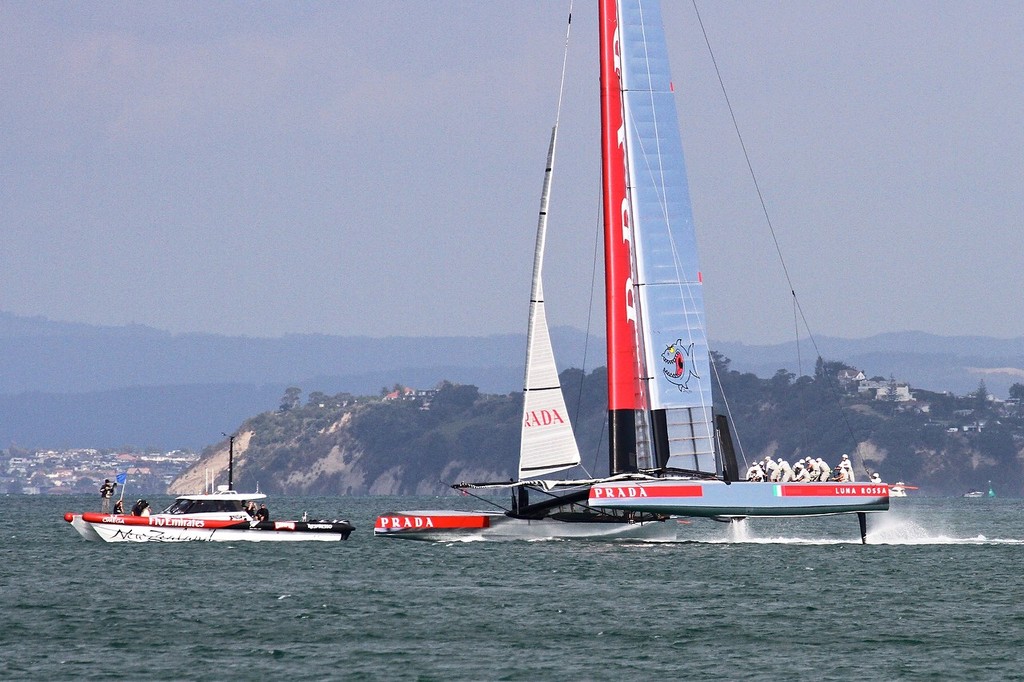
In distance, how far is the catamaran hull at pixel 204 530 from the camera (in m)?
59.3

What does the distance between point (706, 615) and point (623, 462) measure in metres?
16.6

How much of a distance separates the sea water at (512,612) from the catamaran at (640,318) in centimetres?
271

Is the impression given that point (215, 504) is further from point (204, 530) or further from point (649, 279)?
point (649, 279)

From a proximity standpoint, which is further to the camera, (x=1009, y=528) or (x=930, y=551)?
(x=1009, y=528)

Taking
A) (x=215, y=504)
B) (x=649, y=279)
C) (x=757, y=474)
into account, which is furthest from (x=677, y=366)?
(x=215, y=504)

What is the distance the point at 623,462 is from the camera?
182 ft

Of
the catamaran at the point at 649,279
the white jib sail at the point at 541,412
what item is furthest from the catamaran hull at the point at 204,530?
the catamaran at the point at 649,279

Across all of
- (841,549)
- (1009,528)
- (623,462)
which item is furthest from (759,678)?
(1009,528)

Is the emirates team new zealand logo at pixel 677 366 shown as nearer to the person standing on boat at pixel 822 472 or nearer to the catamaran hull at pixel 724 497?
the catamaran hull at pixel 724 497

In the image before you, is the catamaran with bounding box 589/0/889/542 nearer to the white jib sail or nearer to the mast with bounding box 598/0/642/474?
the mast with bounding box 598/0/642/474

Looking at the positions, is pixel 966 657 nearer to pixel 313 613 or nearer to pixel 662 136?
pixel 313 613

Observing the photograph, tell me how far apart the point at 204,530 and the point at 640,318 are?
17.4 m

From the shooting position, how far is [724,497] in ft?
169

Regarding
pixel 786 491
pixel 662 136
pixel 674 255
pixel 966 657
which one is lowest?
pixel 966 657
